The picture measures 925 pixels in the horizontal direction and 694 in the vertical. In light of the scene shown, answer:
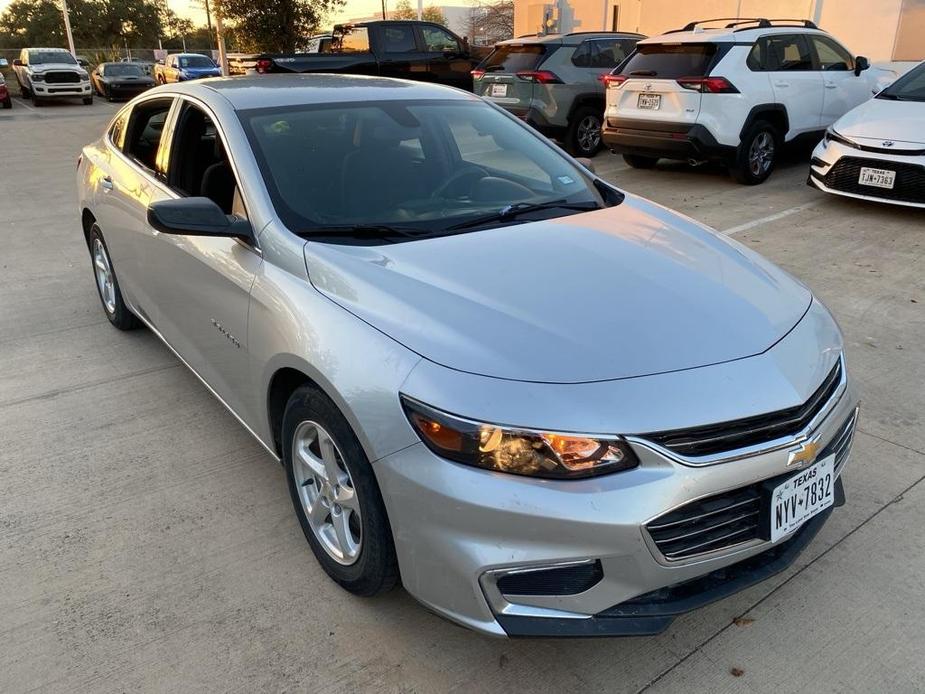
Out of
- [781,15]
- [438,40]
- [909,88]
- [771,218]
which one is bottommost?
[771,218]

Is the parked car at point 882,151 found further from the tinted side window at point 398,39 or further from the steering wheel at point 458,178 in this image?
the tinted side window at point 398,39

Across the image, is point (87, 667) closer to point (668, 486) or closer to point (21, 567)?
point (21, 567)

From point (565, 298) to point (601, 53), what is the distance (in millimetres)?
9265

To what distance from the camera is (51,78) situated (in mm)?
23344

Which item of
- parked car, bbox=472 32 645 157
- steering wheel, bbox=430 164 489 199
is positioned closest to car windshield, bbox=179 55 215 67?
parked car, bbox=472 32 645 157

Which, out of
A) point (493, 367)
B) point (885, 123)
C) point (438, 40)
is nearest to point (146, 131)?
point (493, 367)

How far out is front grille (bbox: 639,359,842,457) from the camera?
1.87 metres

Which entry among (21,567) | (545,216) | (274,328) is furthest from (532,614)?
(21,567)

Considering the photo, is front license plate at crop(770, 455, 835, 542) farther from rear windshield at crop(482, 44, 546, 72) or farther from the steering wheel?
rear windshield at crop(482, 44, 546, 72)

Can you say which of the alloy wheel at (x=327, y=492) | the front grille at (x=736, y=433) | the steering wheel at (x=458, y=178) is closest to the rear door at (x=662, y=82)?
the steering wheel at (x=458, y=178)

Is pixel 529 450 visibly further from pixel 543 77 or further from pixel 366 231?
pixel 543 77

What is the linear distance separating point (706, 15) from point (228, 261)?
65.6 feet

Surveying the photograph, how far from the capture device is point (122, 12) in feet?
176

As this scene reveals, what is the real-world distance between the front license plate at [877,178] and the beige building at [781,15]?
38.1 ft
